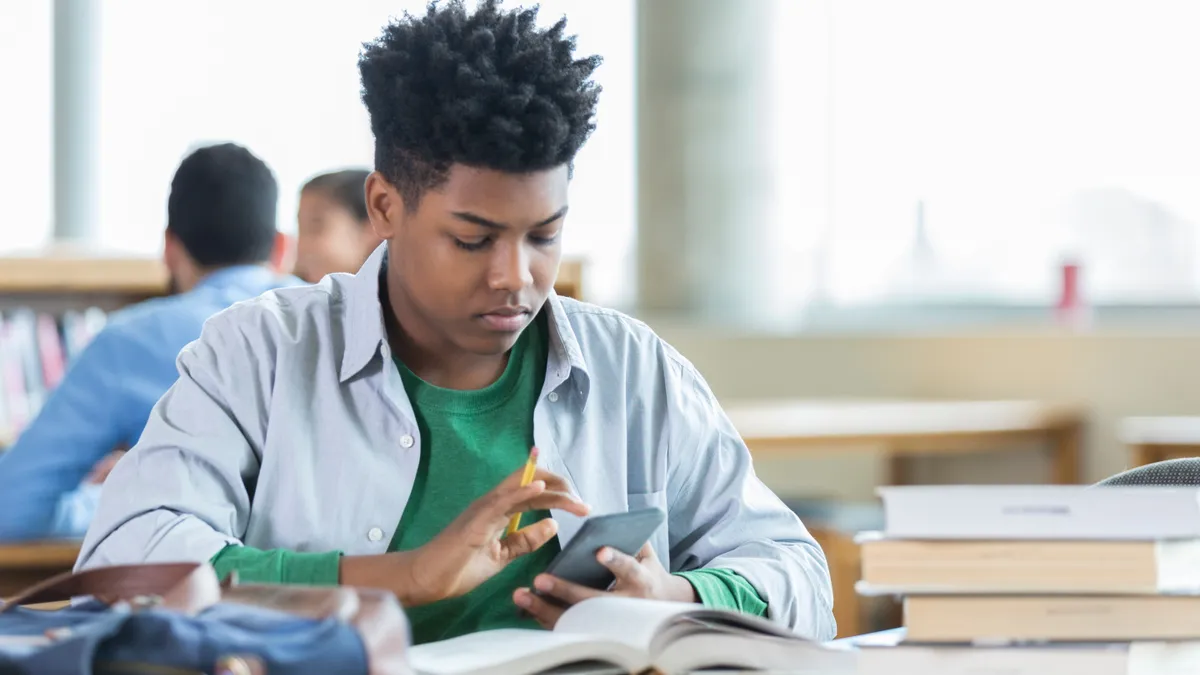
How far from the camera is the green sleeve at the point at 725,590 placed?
1.37 m

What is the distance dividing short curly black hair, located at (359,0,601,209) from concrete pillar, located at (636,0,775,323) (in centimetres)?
318

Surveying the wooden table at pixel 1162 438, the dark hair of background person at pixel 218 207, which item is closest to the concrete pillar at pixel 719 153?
the wooden table at pixel 1162 438

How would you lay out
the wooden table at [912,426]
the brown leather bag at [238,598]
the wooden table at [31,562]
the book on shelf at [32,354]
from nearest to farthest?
the brown leather bag at [238,598], the wooden table at [31,562], the book on shelf at [32,354], the wooden table at [912,426]

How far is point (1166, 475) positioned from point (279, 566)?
0.87 meters

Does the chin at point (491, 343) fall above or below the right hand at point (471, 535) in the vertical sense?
above

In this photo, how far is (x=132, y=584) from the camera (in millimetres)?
1073

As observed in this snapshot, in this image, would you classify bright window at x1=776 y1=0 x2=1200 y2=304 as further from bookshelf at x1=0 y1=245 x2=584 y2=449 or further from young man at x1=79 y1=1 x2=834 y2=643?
young man at x1=79 y1=1 x2=834 y2=643

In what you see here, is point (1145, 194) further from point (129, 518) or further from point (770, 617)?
point (129, 518)

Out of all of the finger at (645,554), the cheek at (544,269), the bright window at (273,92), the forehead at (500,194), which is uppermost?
the bright window at (273,92)

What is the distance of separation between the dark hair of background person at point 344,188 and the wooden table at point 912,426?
3.84ft

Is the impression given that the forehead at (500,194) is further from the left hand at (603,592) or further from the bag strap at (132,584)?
the bag strap at (132,584)

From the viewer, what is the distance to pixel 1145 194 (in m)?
4.43

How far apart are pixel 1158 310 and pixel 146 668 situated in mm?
4010

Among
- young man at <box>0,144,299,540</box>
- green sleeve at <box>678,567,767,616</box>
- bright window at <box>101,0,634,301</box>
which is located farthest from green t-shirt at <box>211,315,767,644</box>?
bright window at <box>101,0,634,301</box>
